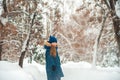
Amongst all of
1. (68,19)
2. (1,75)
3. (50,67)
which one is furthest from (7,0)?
(68,19)

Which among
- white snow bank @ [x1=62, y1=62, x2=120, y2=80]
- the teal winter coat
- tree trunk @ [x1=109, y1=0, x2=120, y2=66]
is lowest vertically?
white snow bank @ [x1=62, y1=62, x2=120, y2=80]

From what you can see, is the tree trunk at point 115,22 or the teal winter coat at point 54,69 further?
the tree trunk at point 115,22

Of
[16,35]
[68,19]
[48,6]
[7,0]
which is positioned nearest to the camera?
[7,0]

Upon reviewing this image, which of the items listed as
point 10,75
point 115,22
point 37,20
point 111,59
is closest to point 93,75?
point 115,22

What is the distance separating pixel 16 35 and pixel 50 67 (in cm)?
554

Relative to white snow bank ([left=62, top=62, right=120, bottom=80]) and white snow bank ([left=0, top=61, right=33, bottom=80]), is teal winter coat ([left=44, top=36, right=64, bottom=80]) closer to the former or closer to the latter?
white snow bank ([left=0, top=61, right=33, bottom=80])

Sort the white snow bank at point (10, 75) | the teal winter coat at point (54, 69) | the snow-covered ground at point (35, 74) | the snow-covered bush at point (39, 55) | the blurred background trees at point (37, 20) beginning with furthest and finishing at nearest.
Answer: the snow-covered bush at point (39, 55)
the blurred background trees at point (37, 20)
the teal winter coat at point (54, 69)
the snow-covered ground at point (35, 74)
the white snow bank at point (10, 75)

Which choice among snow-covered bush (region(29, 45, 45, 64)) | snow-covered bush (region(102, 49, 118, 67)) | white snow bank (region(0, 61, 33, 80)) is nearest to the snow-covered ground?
white snow bank (region(0, 61, 33, 80))

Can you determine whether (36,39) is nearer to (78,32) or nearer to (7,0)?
(7,0)

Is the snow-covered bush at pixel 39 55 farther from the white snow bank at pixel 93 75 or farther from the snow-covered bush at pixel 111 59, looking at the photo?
the white snow bank at pixel 93 75

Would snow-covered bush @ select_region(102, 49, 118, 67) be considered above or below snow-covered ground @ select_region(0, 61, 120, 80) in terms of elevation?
below

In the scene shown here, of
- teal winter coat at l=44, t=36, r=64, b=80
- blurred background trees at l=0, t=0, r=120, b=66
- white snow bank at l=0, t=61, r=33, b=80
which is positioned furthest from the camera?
blurred background trees at l=0, t=0, r=120, b=66

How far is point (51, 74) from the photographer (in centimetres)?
661

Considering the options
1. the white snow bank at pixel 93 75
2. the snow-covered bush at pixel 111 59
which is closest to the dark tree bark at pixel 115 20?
the white snow bank at pixel 93 75
